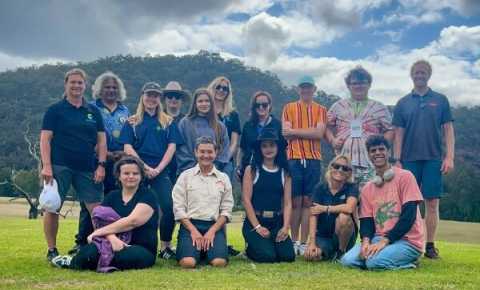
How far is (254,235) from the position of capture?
8.60 metres

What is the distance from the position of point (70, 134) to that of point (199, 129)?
1977 millimetres

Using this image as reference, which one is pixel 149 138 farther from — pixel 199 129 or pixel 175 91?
pixel 175 91

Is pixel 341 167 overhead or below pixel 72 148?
below

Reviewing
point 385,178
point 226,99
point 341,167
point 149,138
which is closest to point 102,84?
point 149,138

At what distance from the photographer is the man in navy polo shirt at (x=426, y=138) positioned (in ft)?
29.7

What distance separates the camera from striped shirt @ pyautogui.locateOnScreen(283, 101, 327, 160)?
938cm

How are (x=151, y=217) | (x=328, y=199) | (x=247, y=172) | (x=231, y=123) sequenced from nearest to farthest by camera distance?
1. (x=151, y=217)
2. (x=328, y=199)
3. (x=247, y=172)
4. (x=231, y=123)

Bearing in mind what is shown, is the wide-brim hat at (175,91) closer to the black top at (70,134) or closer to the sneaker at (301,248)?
the black top at (70,134)

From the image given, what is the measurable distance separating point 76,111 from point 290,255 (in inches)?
151

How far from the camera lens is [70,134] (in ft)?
26.7

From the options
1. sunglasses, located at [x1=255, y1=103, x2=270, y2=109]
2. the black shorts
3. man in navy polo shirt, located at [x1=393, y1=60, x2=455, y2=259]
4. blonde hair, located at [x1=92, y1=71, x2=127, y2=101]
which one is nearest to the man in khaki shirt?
the black shorts

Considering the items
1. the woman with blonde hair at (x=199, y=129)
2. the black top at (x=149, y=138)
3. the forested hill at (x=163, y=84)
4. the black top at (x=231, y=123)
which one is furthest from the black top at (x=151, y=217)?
the forested hill at (x=163, y=84)

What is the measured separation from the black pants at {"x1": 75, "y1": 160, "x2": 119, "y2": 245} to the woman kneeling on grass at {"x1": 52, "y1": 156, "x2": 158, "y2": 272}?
0.73 meters

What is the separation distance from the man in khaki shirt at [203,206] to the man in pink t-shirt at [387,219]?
6.07ft
